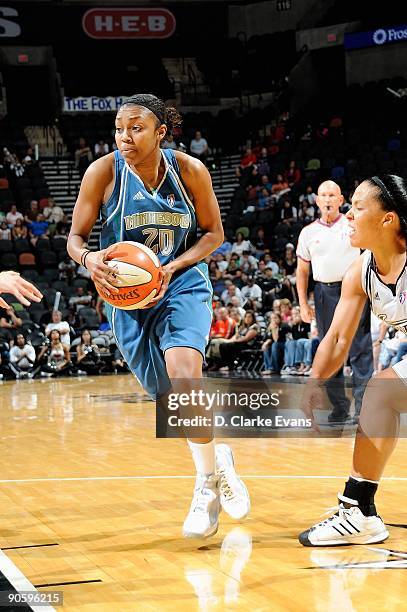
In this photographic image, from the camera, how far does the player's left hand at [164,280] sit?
401 centimetres

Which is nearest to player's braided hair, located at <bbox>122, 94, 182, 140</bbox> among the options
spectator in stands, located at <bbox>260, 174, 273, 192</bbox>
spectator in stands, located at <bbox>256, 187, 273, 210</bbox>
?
spectator in stands, located at <bbox>256, 187, 273, 210</bbox>

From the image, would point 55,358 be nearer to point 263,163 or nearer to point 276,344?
point 276,344

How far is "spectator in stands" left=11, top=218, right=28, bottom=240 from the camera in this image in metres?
18.3

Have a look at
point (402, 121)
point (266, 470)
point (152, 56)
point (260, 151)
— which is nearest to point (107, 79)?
point (152, 56)

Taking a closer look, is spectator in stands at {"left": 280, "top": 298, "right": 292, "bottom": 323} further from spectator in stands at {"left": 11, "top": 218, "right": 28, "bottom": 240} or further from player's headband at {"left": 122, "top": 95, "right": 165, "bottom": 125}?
player's headband at {"left": 122, "top": 95, "right": 165, "bottom": 125}

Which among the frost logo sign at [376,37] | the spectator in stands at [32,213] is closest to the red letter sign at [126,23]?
the frost logo sign at [376,37]

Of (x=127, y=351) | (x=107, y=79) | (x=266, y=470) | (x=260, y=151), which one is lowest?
(x=266, y=470)

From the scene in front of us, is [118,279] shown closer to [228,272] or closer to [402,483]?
[402,483]

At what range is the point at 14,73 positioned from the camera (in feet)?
81.7

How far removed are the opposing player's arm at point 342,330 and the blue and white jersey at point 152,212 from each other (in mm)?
942

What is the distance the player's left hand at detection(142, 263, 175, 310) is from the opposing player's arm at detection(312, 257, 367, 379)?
809mm

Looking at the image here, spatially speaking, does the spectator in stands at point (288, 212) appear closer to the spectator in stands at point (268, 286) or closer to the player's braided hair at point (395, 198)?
the spectator in stands at point (268, 286)

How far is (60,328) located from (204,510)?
11.6 metres

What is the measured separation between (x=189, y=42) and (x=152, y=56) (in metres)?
1.15
